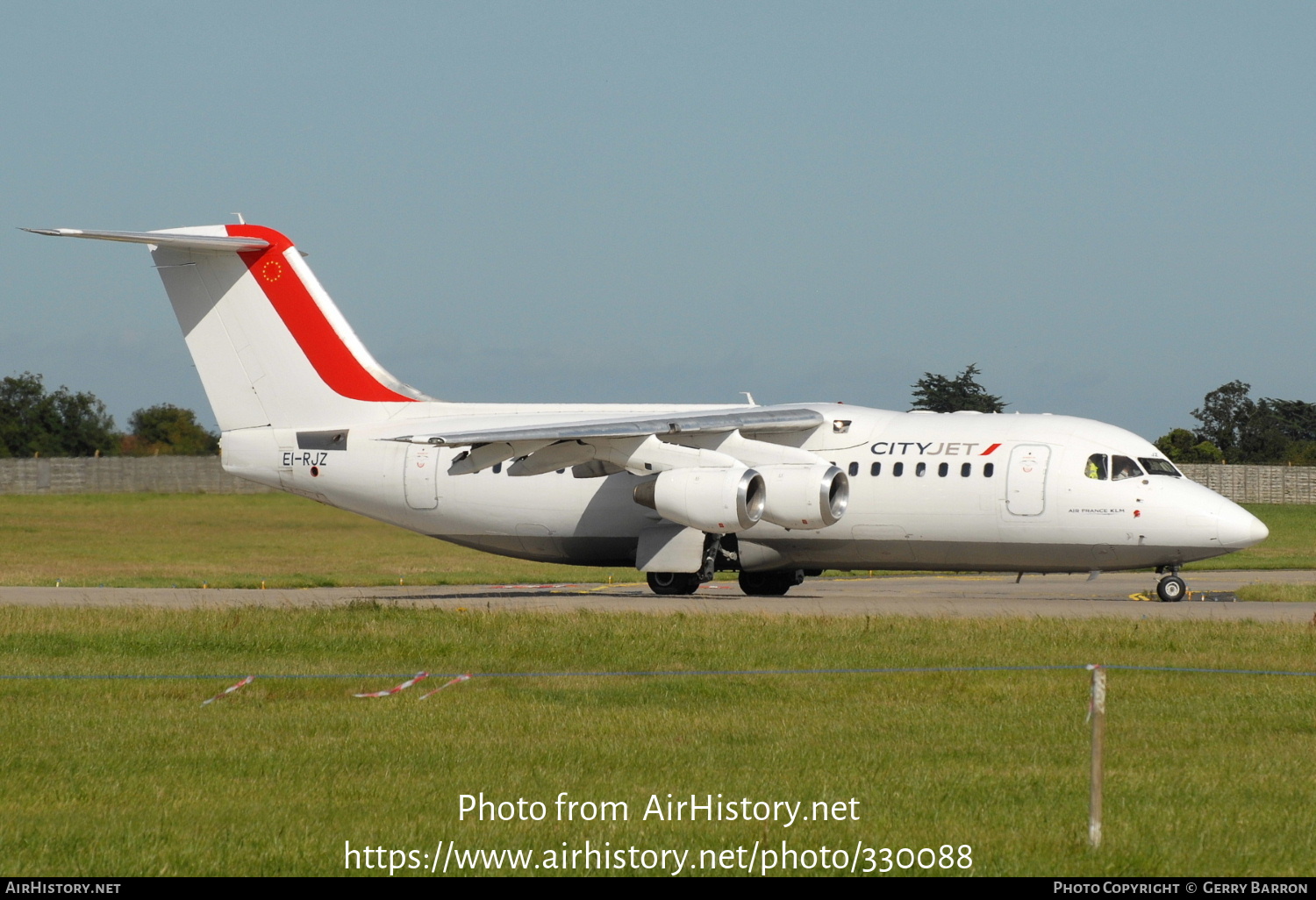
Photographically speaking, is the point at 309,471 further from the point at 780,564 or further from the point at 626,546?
the point at 780,564

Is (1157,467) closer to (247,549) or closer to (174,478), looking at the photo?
(247,549)

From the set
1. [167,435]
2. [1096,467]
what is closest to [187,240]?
[1096,467]

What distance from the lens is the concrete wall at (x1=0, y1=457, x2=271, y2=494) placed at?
215ft

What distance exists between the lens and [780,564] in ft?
82.0

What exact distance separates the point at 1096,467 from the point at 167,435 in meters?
92.3

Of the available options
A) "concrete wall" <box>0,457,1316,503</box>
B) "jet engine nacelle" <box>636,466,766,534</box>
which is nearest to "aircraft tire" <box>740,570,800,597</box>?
"jet engine nacelle" <box>636,466,766,534</box>

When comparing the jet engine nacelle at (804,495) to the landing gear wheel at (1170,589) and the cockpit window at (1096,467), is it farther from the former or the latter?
the landing gear wheel at (1170,589)

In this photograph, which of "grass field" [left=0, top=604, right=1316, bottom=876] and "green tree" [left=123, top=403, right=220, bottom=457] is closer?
"grass field" [left=0, top=604, right=1316, bottom=876]

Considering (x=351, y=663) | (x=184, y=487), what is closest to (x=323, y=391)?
(x=351, y=663)

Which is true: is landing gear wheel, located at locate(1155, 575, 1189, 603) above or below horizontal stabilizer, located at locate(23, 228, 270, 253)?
below

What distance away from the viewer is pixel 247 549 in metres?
42.1

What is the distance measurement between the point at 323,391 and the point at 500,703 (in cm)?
1551

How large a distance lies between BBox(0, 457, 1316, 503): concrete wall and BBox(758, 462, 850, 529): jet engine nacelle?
4092cm

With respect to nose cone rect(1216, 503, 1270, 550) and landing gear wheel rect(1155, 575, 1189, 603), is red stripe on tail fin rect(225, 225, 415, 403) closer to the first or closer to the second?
landing gear wheel rect(1155, 575, 1189, 603)
